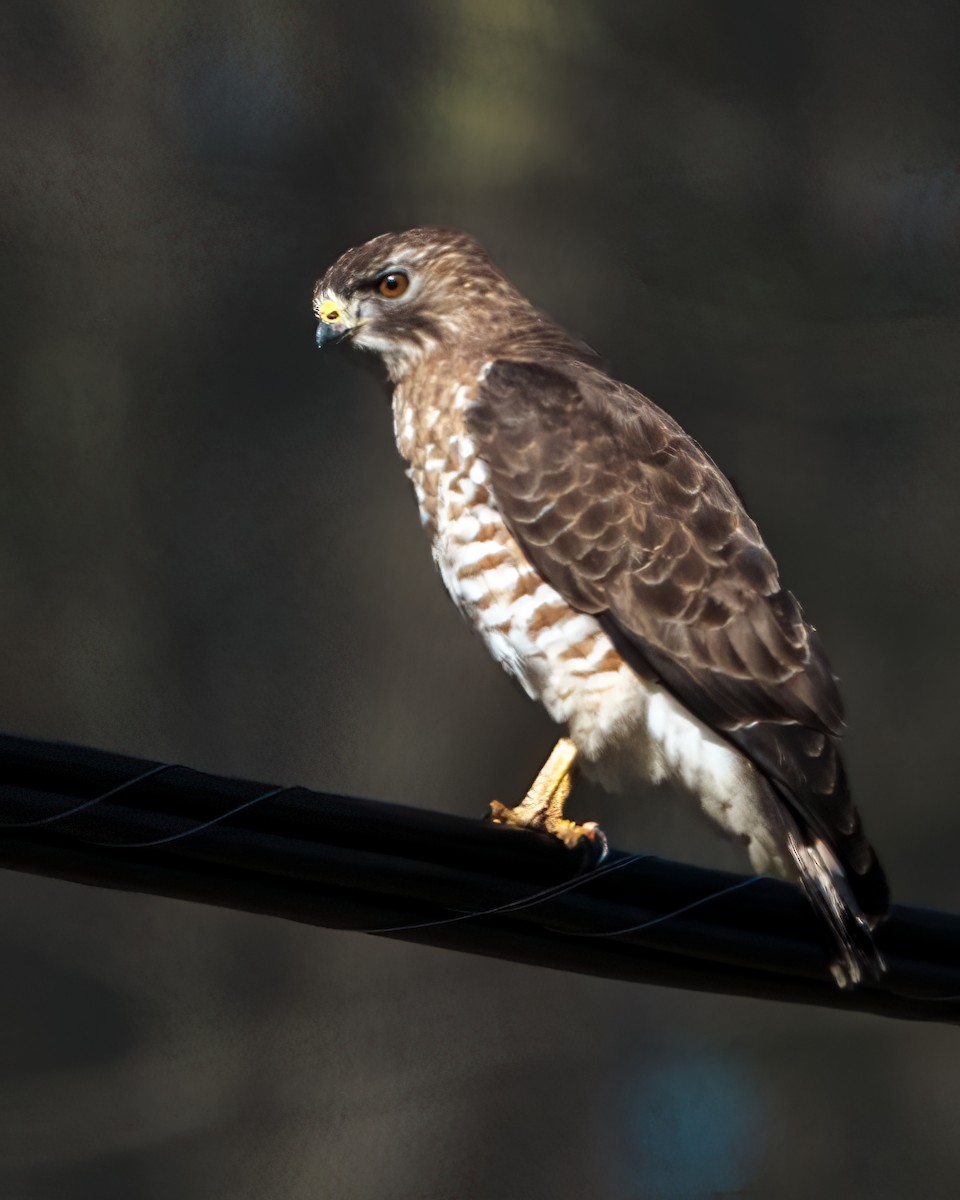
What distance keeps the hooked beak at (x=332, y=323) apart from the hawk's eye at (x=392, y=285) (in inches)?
3.1

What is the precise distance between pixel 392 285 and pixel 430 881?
160cm

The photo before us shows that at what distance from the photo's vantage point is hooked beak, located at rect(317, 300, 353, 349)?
3059 millimetres

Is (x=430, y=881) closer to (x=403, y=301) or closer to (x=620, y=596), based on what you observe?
(x=620, y=596)

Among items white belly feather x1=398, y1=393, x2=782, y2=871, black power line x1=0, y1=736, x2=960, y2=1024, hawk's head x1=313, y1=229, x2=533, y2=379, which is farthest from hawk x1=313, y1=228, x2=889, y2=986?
black power line x1=0, y1=736, x2=960, y2=1024

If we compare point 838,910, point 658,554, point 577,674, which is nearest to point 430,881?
point 838,910

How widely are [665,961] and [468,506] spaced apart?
39.5 inches

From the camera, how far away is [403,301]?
10.0 feet

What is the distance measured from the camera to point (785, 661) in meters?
2.54

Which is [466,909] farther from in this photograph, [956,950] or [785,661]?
[785,661]

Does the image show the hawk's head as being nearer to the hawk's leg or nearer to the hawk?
the hawk

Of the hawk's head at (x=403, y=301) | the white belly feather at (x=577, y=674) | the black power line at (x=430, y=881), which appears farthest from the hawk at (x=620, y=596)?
the black power line at (x=430, y=881)

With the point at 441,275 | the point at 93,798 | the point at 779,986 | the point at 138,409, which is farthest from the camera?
the point at 138,409

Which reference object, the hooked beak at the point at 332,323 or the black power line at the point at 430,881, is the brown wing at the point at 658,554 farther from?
the black power line at the point at 430,881

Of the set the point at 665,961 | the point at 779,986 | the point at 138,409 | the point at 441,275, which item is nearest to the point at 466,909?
the point at 665,961
